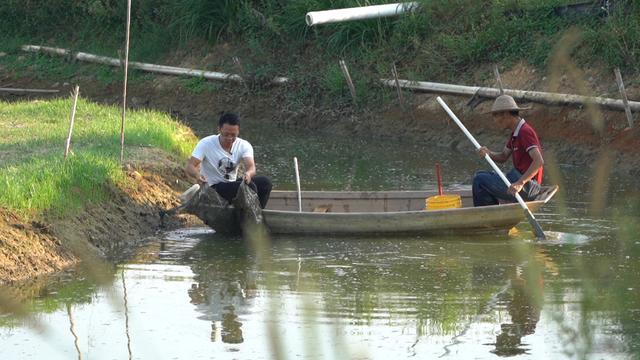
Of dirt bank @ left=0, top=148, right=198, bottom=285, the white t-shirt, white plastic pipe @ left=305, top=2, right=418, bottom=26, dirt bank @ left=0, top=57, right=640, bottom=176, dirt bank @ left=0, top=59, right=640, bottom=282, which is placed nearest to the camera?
dirt bank @ left=0, top=148, right=198, bottom=285

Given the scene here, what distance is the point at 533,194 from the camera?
40.9ft

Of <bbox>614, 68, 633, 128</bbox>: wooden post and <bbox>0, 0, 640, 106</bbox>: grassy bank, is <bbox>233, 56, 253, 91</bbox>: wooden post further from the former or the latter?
<bbox>614, 68, 633, 128</bbox>: wooden post

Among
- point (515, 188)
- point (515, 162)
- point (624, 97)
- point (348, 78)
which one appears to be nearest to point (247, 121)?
point (348, 78)

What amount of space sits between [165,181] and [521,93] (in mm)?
7342

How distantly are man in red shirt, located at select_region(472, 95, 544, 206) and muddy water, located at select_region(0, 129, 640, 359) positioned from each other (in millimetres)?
414

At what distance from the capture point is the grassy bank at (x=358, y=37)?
2019 cm

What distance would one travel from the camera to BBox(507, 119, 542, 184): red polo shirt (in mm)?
12133

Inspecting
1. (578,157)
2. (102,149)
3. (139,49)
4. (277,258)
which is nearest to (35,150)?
(102,149)

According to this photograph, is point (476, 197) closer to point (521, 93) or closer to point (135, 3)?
point (521, 93)

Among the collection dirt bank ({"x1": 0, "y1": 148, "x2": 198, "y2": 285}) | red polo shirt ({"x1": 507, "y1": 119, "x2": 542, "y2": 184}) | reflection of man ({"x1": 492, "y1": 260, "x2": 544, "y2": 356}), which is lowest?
reflection of man ({"x1": 492, "y1": 260, "x2": 544, "y2": 356})

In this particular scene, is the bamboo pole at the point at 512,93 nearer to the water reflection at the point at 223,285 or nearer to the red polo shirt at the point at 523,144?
the red polo shirt at the point at 523,144

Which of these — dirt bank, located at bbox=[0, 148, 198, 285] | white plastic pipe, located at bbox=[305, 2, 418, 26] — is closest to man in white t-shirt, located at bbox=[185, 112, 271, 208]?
dirt bank, located at bbox=[0, 148, 198, 285]

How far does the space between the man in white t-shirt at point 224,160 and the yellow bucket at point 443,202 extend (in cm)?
167

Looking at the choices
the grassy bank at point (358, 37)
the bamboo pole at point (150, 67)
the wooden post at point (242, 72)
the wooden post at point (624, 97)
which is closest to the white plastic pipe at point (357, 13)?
the grassy bank at point (358, 37)
